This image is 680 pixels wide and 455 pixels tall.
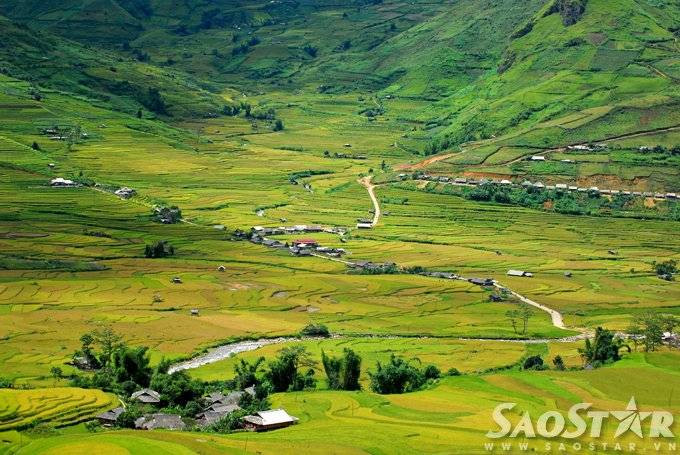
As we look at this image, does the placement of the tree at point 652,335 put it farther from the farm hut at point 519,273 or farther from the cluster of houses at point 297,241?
the cluster of houses at point 297,241

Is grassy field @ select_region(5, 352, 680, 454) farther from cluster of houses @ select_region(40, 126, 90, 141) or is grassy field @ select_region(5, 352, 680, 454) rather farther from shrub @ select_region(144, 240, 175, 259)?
cluster of houses @ select_region(40, 126, 90, 141)

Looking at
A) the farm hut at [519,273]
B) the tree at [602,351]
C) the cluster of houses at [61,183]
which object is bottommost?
the tree at [602,351]

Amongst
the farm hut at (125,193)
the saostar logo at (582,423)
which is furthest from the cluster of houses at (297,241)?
the saostar logo at (582,423)

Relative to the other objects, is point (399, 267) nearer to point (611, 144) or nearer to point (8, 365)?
point (8, 365)

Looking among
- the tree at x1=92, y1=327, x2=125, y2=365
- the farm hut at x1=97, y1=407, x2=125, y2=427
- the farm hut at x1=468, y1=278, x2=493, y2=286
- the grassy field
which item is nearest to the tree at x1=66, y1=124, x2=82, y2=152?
the farm hut at x1=468, y1=278, x2=493, y2=286

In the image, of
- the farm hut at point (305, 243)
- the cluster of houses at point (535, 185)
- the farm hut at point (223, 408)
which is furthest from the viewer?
the cluster of houses at point (535, 185)

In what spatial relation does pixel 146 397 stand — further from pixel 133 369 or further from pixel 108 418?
pixel 108 418

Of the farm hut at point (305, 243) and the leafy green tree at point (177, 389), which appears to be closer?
the leafy green tree at point (177, 389)

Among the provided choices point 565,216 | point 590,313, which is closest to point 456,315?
point 590,313
